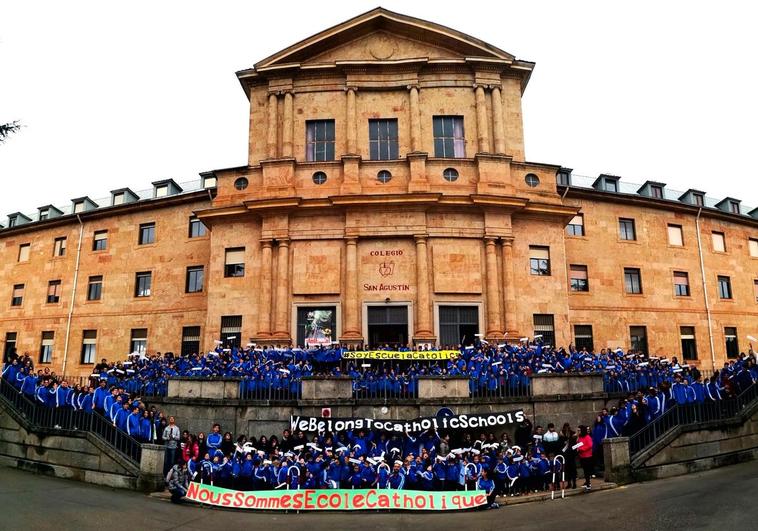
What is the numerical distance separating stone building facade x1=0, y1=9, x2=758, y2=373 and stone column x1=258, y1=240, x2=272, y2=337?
0.10m

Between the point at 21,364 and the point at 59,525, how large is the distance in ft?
38.7

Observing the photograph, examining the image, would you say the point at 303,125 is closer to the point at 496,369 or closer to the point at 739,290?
the point at 496,369

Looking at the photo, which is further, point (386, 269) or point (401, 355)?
point (386, 269)

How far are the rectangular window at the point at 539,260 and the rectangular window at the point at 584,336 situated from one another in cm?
634

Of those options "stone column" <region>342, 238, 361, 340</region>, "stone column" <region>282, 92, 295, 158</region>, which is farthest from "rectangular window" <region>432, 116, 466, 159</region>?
"stone column" <region>282, 92, 295, 158</region>

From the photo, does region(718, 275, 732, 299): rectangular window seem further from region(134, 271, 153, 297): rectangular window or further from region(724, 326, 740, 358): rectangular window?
region(134, 271, 153, 297): rectangular window

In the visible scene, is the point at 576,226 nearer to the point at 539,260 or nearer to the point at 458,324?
the point at 539,260

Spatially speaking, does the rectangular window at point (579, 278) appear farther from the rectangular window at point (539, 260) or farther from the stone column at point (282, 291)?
the stone column at point (282, 291)

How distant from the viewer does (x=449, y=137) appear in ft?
102

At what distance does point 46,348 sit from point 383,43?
31796 mm

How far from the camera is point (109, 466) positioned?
57.8ft

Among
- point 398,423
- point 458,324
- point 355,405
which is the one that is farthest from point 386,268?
point 398,423

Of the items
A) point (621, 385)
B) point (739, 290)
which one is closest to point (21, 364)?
point (621, 385)

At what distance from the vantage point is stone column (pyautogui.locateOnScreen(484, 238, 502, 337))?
27938 millimetres
